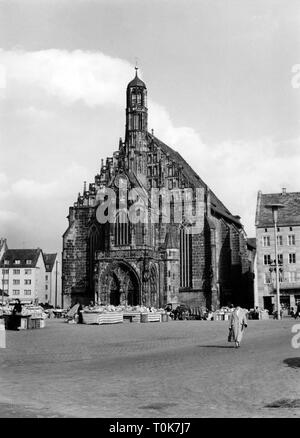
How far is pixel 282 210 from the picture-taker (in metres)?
69.6

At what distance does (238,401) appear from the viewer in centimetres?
1011

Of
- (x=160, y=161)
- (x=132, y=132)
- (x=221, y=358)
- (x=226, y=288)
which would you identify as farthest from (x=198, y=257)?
(x=221, y=358)

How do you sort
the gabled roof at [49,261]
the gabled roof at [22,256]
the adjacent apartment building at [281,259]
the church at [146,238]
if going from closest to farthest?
the church at [146,238] < the adjacent apartment building at [281,259] < the gabled roof at [22,256] < the gabled roof at [49,261]

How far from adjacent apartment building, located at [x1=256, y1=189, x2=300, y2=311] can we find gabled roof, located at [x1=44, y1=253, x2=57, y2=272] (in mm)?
57639

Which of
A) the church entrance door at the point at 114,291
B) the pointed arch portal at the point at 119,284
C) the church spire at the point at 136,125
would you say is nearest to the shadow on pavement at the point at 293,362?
the pointed arch portal at the point at 119,284

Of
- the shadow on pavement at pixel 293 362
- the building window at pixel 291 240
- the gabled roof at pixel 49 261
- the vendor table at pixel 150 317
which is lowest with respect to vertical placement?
the shadow on pavement at pixel 293 362

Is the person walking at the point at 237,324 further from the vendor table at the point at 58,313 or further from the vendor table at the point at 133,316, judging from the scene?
the vendor table at the point at 58,313

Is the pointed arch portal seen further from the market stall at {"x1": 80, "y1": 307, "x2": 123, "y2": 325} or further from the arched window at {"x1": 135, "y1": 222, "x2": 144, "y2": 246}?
the market stall at {"x1": 80, "y1": 307, "x2": 123, "y2": 325}

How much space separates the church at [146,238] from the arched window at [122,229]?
0.34ft

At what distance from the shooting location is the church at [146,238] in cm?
6122

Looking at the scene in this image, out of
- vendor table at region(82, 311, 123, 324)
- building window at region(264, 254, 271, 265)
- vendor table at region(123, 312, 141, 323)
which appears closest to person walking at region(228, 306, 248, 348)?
vendor table at region(82, 311, 123, 324)

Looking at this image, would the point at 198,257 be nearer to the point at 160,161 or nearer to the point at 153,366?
the point at 160,161

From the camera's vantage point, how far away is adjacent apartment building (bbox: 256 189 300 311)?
67.0 m
